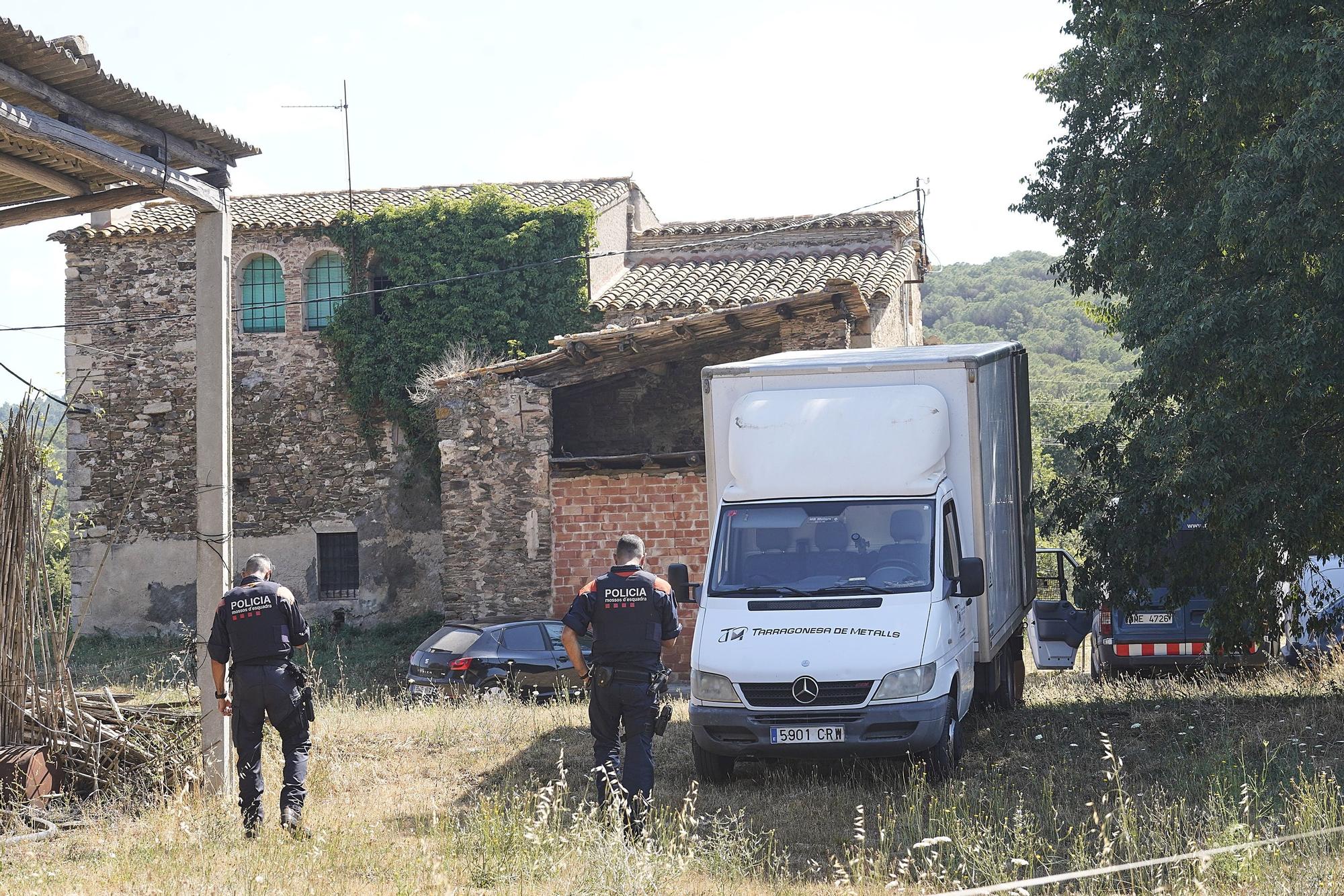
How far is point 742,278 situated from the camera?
2358cm

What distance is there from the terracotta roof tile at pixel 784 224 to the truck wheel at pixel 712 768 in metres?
18.2

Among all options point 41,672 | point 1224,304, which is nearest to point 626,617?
point 41,672

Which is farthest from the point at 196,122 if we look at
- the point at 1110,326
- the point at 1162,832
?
the point at 1110,326

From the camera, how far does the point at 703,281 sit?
77.8ft

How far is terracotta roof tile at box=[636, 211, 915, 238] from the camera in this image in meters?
26.0

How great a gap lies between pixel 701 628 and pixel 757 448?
1.41 metres

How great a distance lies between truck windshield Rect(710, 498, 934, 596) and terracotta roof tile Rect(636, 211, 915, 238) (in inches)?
686

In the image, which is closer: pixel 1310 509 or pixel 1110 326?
pixel 1310 509

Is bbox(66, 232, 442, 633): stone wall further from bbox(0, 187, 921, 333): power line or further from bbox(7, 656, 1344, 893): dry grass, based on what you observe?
bbox(7, 656, 1344, 893): dry grass

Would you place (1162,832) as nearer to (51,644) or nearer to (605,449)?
(51,644)

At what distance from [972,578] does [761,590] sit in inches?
56.7

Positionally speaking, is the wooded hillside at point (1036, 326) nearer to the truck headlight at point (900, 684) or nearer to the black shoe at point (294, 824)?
the truck headlight at point (900, 684)

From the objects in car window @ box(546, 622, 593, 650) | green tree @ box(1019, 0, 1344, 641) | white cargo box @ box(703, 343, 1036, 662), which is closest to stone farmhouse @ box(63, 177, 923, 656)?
car window @ box(546, 622, 593, 650)

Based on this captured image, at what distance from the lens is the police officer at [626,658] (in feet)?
25.0
